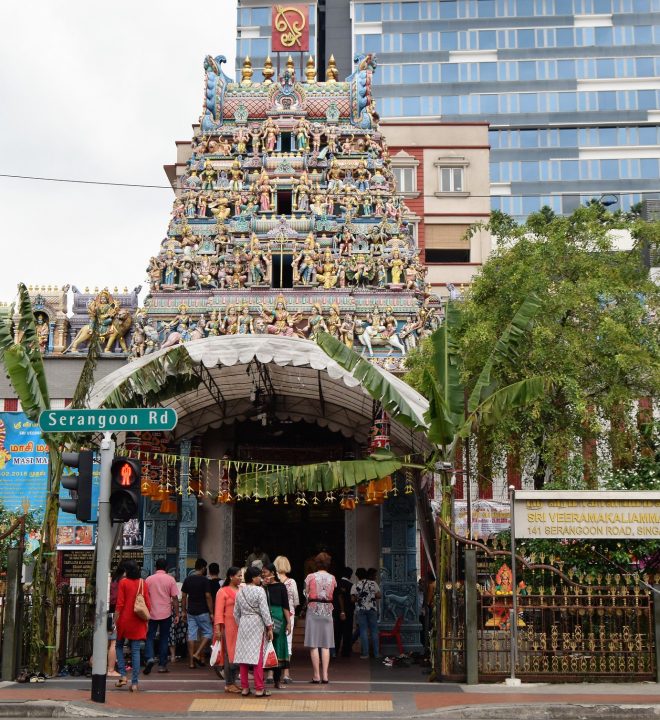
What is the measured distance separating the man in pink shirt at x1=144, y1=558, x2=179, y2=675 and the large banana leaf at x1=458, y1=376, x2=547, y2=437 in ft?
15.4

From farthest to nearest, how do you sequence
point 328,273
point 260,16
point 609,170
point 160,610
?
point 260,16 < point 609,170 < point 328,273 < point 160,610

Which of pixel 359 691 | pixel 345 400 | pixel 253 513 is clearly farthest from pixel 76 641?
pixel 253 513

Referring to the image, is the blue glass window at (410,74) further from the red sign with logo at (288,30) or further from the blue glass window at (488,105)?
the red sign with logo at (288,30)

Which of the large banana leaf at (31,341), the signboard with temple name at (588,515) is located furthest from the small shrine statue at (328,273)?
the signboard with temple name at (588,515)

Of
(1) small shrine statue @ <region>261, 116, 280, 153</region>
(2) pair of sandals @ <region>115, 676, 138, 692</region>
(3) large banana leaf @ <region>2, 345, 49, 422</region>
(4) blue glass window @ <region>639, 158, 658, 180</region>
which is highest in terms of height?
(4) blue glass window @ <region>639, 158, 658, 180</region>

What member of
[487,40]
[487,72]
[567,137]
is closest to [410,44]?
[487,40]

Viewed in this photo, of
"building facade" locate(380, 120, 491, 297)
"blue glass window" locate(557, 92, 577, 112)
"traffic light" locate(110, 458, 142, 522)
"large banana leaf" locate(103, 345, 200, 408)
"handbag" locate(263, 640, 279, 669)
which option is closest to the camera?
"traffic light" locate(110, 458, 142, 522)

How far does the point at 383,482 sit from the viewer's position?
1856 centimetres

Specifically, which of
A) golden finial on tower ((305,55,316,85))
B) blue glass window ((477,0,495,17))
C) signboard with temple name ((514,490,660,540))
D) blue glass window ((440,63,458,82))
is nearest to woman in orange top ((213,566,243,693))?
signboard with temple name ((514,490,660,540))

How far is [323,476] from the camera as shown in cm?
1522

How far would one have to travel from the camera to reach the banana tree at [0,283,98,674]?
14.6 m

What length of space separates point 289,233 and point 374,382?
13492 mm

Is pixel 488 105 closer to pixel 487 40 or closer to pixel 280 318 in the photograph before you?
pixel 487 40

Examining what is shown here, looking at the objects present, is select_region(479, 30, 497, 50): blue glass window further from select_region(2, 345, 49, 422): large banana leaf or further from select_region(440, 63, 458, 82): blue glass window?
select_region(2, 345, 49, 422): large banana leaf
